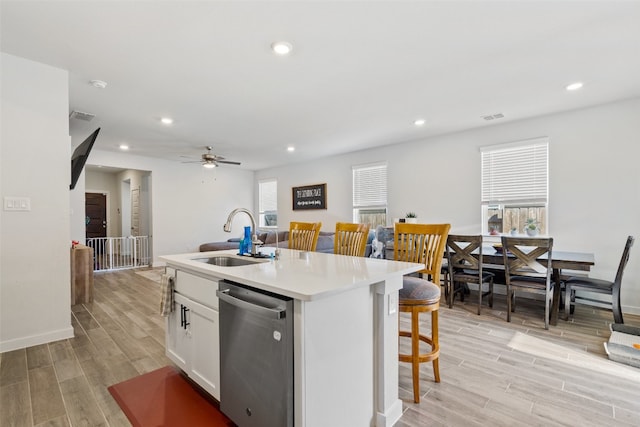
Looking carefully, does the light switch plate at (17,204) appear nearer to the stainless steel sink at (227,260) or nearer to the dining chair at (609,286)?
the stainless steel sink at (227,260)

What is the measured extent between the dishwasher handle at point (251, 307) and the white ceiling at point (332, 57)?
1.86 m

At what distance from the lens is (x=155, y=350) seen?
267 centimetres

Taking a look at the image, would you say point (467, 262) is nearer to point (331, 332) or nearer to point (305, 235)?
point (305, 235)

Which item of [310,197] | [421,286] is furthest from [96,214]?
[421,286]

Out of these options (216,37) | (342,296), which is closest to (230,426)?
(342,296)

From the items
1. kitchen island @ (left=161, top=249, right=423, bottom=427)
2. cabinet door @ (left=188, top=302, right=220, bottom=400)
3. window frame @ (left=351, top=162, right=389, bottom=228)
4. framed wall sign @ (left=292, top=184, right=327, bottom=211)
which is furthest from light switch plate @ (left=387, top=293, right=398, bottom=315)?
framed wall sign @ (left=292, top=184, right=327, bottom=211)

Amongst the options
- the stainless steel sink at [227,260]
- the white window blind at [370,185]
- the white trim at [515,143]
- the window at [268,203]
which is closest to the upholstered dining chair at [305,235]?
the stainless steel sink at [227,260]

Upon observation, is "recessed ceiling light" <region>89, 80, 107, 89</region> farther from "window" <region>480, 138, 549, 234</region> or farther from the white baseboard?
"window" <region>480, 138, 549, 234</region>

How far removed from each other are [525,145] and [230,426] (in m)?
4.87

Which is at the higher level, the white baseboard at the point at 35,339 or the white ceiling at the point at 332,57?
the white ceiling at the point at 332,57

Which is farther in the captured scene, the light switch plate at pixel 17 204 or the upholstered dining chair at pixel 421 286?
the light switch plate at pixel 17 204

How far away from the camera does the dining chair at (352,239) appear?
2.87 m

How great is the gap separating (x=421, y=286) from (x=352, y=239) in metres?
1.00

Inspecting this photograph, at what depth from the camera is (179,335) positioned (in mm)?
2145
